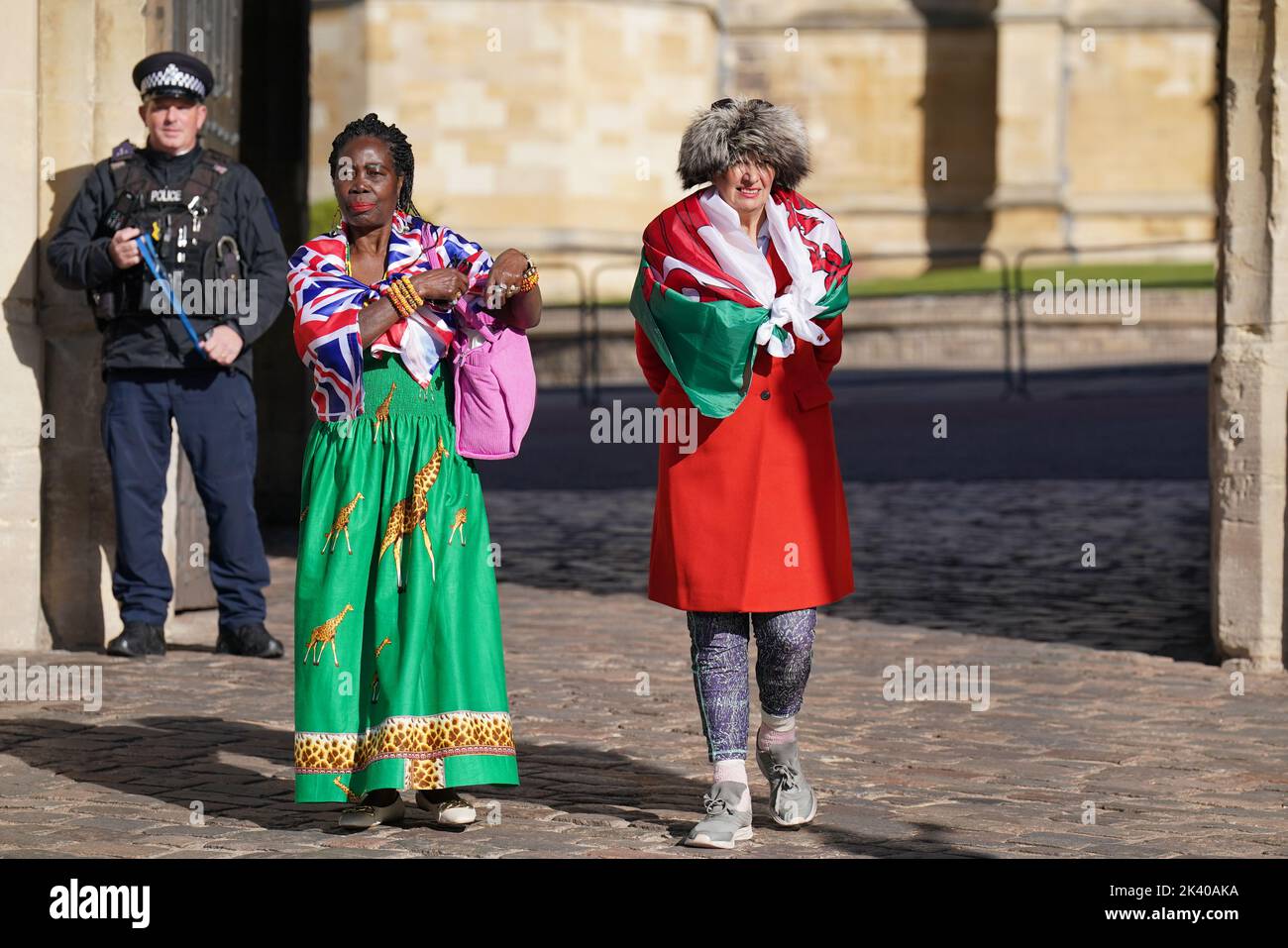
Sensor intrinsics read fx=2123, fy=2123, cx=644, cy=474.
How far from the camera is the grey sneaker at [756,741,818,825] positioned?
18.6 ft

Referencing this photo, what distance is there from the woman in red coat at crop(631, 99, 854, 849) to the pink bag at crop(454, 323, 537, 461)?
38 cm

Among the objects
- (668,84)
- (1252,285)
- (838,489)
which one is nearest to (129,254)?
(838,489)

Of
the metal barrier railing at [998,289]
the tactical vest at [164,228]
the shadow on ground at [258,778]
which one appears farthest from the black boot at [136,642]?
the metal barrier railing at [998,289]

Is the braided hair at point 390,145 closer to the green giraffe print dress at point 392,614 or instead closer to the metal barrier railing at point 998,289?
the green giraffe print dress at point 392,614

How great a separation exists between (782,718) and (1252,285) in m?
3.65

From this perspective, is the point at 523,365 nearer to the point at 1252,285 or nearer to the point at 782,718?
the point at 782,718

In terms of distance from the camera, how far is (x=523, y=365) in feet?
18.6

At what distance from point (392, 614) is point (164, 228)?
345 centimetres

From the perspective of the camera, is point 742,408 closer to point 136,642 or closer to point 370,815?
point 370,815

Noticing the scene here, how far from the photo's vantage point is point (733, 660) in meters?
5.67

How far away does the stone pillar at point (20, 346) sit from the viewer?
8625 millimetres

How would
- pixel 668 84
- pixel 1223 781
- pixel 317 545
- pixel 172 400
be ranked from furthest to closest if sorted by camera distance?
pixel 668 84 → pixel 172 400 → pixel 1223 781 → pixel 317 545

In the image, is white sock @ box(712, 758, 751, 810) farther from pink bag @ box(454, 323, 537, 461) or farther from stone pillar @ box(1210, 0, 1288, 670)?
stone pillar @ box(1210, 0, 1288, 670)

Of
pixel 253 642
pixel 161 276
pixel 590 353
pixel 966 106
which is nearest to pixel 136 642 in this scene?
pixel 253 642
